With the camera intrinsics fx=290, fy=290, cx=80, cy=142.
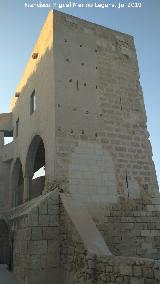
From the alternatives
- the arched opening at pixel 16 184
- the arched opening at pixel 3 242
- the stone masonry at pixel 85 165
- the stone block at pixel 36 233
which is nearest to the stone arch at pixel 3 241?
the arched opening at pixel 3 242

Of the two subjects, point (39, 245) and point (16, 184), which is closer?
point (39, 245)

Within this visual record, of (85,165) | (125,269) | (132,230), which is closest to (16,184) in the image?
(85,165)

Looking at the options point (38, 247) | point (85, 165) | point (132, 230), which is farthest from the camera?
point (85, 165)

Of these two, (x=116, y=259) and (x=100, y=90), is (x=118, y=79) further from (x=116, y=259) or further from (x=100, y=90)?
(x=116, y=259)

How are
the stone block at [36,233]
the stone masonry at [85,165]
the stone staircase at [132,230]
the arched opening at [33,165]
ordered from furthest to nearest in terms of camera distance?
the arched opening at [33,165] < the stone staircase at [132,230] < the stone block at [36,233] < the stone masonry at [85,165]

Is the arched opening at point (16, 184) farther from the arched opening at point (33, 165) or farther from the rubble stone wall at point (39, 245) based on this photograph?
the rubble stone wall at point (39, 245)

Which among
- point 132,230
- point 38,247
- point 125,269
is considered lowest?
point 125,269

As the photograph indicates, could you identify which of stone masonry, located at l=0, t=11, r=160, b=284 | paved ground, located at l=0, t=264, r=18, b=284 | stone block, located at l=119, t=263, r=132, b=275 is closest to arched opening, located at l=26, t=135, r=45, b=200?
stone masonry, located at l=0, t=11, r=160, b=284

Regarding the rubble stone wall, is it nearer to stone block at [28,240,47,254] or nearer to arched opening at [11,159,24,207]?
stone block at [28,240,47,254]

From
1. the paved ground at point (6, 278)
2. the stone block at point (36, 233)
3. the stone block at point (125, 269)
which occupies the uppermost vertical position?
the stone block at point (36, 233)

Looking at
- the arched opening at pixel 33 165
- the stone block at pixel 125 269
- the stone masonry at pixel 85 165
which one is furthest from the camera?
the arched opening at pixel 33 165

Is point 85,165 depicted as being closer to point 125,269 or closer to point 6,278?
point 125,269

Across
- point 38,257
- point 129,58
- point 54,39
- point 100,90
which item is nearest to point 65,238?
point 38,257

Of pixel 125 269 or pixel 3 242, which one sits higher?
pixel 3 242
